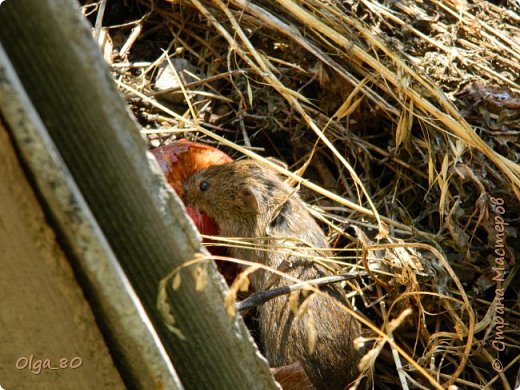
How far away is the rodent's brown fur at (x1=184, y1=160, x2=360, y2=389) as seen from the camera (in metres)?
3.81

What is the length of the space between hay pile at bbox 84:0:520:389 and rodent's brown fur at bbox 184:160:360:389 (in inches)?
7.3

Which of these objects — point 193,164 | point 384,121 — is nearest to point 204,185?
point 193,164

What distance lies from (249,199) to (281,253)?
26.5 inches

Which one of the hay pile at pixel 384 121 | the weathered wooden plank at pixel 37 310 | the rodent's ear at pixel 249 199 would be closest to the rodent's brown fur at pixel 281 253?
the rodent's ear at pixel 249 199

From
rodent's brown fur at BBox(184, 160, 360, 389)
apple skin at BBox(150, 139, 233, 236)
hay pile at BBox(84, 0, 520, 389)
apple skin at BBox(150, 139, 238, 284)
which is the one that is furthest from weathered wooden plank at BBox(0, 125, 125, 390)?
apple skin at BBox(150, 139, 233, 236)

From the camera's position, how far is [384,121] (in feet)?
16.6

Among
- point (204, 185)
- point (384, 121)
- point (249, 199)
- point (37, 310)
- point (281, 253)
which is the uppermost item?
point (37, 310)

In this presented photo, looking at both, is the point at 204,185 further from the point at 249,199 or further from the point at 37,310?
the point at 37,310

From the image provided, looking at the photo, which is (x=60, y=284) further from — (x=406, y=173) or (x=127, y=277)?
(x=406, y=173)

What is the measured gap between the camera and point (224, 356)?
2500 mm

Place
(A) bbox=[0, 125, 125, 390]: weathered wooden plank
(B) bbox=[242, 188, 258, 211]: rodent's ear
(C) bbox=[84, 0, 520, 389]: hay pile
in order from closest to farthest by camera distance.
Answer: (A) bbox=[0, 125, 125, 390]: weathered wooden plank, (C) bbox=[84, 0, 520, 389]: hay pile, (B) bbox=[242, 188, 258, 211]: rodent's ear

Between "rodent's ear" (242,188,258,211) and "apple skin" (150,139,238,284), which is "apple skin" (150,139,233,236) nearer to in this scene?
"apple skin" (150,139,238,284)

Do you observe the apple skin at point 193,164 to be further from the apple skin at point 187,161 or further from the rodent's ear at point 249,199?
the rodent's ear at point 249,199

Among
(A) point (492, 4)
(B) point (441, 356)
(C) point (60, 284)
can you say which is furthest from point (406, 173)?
(C) point (60, 284)
